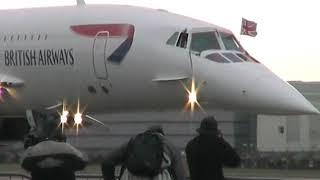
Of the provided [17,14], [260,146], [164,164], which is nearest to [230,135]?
[260,146]

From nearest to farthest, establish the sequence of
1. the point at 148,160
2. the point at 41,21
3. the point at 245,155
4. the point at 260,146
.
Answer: the point at 148,160 → the point at 41,21 → the point at 245,155 → the point at 260,146

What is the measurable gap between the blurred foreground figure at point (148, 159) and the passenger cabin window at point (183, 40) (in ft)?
23.6

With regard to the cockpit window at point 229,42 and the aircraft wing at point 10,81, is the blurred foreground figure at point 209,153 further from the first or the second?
the aircraft wing at point 10,81

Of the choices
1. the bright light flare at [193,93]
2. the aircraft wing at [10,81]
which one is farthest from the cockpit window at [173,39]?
the aircraft wing at [10,81]

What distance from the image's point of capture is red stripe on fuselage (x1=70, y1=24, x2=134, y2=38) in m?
16.7

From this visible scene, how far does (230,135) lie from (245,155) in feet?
25.6

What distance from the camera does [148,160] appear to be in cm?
921

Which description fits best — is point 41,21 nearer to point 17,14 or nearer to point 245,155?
point 17,14

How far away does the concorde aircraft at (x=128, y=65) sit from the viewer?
16016 millimetres

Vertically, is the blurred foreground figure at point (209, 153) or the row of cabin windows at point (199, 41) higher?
the row of cabin windows at point (199, 41)

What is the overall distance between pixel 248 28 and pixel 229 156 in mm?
13567

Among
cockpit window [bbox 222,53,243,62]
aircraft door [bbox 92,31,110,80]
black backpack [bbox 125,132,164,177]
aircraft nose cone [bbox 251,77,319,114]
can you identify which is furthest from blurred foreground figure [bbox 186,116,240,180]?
aircraft door [bbox 92,31,110,80]

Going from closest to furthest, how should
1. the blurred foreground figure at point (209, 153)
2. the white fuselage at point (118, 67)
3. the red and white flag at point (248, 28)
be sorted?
the blurred foreground figure at point (209, 153)
the white fuselage at point (118, 67)
the red and white flag at point (248, 28)

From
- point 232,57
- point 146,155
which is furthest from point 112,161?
point 232,57
